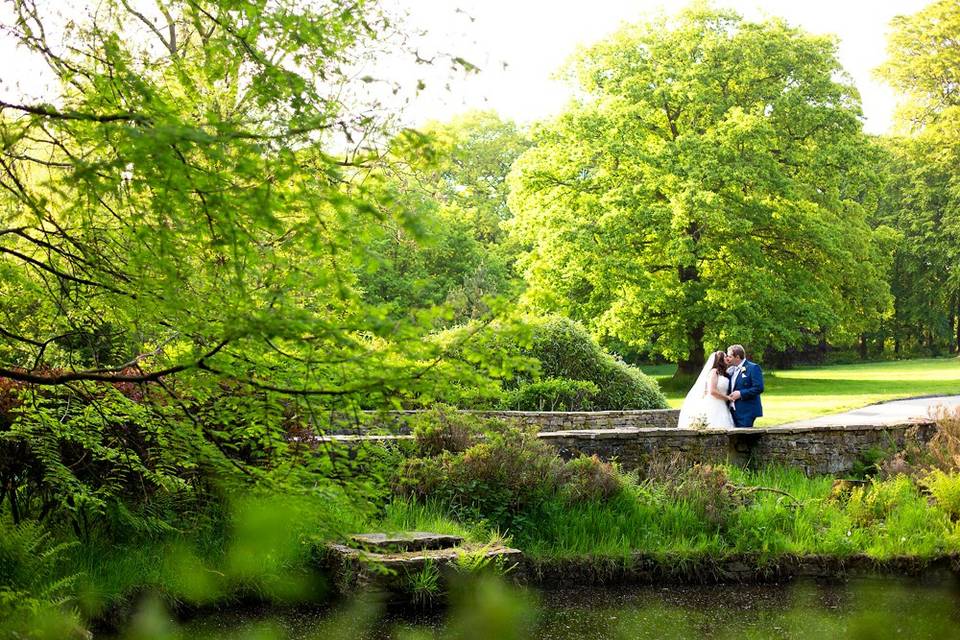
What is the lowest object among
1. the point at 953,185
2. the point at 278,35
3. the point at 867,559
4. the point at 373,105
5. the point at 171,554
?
the point at 867,559

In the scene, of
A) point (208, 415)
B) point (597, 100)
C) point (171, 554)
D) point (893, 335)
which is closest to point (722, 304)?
A: point (597, 100)

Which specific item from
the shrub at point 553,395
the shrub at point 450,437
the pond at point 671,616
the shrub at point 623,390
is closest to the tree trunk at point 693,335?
the shrub at point 623,390

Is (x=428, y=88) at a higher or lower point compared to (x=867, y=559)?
higher

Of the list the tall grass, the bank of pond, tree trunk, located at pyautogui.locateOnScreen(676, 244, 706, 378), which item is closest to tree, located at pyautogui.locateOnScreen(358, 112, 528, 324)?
the bank of pond

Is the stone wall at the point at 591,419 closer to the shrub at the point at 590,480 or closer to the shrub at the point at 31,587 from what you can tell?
the shrub at the point at 590,480

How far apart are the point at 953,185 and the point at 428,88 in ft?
156

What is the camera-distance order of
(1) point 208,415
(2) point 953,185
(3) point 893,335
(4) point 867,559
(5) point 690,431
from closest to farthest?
(1) point 208,415
(4) point 867,559
(5) point 690,431
(2) point 953,185
(3) point 893,335

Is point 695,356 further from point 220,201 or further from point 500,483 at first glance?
point 220,201

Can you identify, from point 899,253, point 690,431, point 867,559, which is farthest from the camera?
point 899,253

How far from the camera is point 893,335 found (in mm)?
59531

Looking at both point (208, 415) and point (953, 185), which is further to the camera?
point (953, 185)

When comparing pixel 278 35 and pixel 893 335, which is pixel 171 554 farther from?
pixel 893 335

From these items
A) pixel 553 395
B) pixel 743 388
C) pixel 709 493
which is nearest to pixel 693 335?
pixel 553 395

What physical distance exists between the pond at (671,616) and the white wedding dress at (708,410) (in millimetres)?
4225
